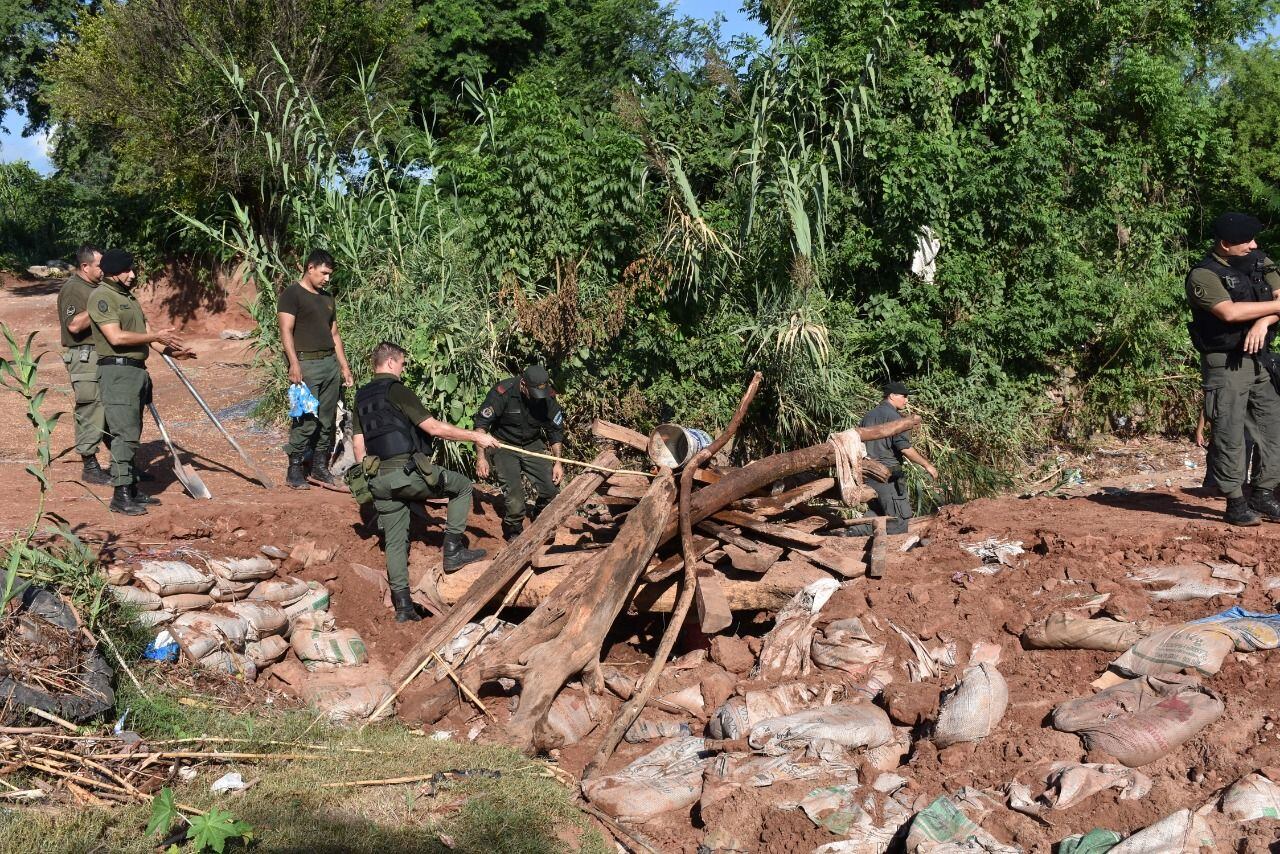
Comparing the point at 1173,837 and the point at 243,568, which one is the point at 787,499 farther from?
the point at 243,568

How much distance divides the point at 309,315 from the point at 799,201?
450 centimetres

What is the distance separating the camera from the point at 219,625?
19.6ft

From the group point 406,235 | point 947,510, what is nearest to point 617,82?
point 406,235

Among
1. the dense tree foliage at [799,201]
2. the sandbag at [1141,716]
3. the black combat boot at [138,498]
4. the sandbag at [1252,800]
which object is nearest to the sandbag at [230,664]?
the black combat boot at [138,498]

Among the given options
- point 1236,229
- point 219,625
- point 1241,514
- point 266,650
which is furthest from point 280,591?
point 1236,229

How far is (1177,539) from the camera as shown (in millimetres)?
6094

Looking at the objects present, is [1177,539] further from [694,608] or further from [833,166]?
[833,166]

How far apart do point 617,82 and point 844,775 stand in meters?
11.6

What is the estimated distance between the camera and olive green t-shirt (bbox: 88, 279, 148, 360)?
22.9 feet

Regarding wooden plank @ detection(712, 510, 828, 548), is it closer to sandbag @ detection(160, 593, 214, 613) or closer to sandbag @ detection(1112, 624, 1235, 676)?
sandbag @ detection(1112, 624, 1235, 676)

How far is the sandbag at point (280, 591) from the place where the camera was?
657 cm

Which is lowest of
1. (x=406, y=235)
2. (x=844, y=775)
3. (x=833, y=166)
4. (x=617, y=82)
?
(x=844, y=775)

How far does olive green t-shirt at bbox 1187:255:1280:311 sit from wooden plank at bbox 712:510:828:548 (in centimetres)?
251

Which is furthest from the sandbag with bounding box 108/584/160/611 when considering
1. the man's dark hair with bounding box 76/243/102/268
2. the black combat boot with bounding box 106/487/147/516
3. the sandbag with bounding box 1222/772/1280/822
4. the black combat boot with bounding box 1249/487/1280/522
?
the black combat boot with bounding box 1249/487/1280/522
